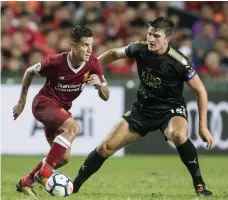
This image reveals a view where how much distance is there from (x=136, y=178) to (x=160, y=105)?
2472mm

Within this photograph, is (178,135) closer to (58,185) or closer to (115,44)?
(58,185)

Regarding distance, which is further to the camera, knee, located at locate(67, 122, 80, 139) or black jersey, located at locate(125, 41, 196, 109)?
black jersey, located at locate(125, 41, 196, 109)

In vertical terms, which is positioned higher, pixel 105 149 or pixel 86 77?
pixel 86 77

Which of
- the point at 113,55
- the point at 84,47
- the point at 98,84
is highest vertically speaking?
the point at 84,47

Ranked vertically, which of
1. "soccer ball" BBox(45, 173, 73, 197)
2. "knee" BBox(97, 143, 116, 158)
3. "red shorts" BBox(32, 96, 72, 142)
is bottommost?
"soccer ball" BBox(45, 173, 73, 197)

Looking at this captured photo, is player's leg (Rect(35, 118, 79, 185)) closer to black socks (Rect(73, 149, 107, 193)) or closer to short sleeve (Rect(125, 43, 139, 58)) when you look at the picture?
black socks (Rect(73, 149, 107, 193))

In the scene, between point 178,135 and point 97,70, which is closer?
point 178,135

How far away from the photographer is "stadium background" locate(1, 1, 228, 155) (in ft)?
50.1

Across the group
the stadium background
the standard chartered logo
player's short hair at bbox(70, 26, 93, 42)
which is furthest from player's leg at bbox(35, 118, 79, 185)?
the standard chartered logo

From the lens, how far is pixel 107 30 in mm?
17438

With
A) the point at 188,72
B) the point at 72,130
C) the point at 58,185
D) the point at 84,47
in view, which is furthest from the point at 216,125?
the point at 58,185

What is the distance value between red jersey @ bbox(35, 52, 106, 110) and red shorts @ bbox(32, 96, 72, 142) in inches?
3.6

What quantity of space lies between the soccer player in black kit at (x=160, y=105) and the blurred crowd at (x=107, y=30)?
228 inches

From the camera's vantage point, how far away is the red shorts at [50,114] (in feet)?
30.1
